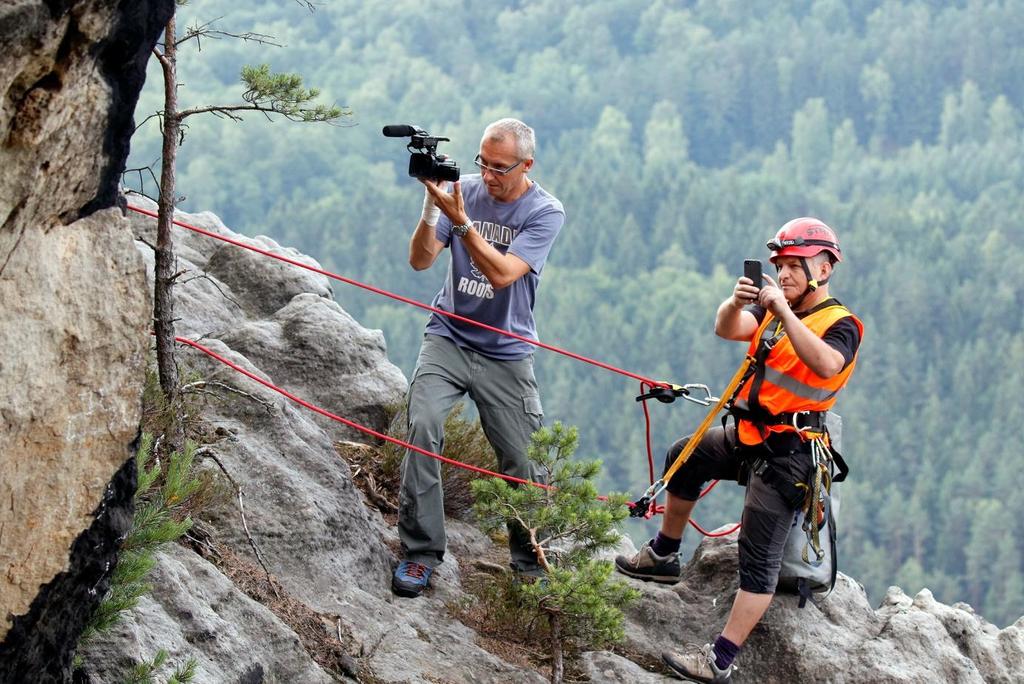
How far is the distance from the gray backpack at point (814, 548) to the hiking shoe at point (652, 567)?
72 cm

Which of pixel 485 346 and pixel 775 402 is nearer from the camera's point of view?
pixel 775 402

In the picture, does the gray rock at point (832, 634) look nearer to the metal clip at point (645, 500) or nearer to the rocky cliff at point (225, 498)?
the rocky cliff at point (225, 498)

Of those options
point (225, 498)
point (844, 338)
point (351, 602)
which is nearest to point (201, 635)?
point (225, 498)

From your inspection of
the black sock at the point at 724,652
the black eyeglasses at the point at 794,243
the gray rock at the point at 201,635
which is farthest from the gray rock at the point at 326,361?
the black eyeglasses at the point at 794,243

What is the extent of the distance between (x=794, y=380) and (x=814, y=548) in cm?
A: 97

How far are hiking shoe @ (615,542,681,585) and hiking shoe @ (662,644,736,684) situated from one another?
93 centimetres

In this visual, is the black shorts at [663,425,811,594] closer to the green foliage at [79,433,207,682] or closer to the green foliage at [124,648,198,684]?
the green foliage at [79,433,207,682]

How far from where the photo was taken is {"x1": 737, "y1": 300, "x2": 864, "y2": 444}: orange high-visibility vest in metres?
6.27

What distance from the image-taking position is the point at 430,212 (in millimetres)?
6152

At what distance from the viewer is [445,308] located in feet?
22.1

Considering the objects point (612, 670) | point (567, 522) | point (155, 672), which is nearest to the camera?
point (155, 672)

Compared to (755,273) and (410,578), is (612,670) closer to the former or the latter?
(410,578)

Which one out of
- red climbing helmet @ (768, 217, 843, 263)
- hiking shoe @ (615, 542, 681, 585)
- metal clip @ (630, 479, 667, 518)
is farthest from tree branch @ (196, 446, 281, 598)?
red climbing helmet @ (768, 217, 843, 263)

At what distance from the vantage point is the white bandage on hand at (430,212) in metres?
6.10
